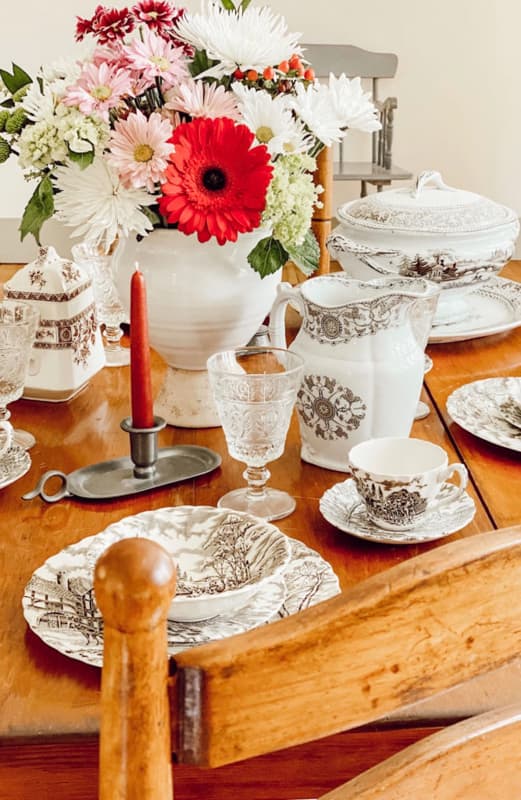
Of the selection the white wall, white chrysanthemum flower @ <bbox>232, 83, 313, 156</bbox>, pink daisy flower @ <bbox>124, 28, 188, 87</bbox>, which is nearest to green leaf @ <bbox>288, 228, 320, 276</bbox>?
white chrysanthemum flower @ <bbox>232, 83, 313, 156</bbox>

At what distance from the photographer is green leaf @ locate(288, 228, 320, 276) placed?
3.59 ft

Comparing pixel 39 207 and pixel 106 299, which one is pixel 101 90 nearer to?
pixel 39 207

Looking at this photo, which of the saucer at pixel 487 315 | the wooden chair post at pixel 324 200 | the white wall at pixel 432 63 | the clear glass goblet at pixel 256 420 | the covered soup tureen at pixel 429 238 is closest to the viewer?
the clear glass goblet at pixel 256 420

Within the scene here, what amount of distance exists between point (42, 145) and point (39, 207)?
62 mm

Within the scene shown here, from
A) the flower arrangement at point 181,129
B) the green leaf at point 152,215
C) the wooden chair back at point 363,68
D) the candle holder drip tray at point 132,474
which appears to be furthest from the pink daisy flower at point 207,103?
the wooden chair back at point 363,68

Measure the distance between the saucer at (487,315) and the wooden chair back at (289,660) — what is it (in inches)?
39.8

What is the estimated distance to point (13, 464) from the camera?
104 centimetres

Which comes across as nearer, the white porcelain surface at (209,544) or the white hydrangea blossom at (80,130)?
the white porcelain surface at (209,544)

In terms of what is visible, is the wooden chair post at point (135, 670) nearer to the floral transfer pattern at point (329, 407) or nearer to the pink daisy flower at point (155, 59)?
the floral transfer pattern at point (329, 407)

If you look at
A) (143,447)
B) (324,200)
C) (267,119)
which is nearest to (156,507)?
(143,447)

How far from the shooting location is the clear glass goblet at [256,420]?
3.08 ft

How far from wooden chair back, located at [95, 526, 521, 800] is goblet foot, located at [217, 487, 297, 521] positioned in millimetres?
522

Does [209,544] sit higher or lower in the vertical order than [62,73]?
lower

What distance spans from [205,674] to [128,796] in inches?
2.1
